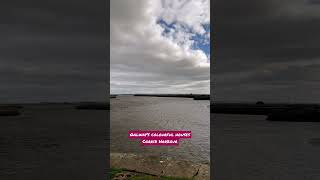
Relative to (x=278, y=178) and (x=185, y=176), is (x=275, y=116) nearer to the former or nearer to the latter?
(x=278, y=178)

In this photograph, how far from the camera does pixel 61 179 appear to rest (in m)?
14.8

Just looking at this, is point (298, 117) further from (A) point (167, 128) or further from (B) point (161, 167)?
(B) point (161, 167)

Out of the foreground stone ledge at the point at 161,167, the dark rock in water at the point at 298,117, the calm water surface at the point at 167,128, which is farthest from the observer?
the dark rock in water at the point at 298,117

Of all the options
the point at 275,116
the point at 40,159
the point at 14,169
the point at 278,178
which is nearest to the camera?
the point at 278,178

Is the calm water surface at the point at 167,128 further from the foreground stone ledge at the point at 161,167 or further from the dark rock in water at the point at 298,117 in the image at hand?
the dark rock in water at the point at 298,117

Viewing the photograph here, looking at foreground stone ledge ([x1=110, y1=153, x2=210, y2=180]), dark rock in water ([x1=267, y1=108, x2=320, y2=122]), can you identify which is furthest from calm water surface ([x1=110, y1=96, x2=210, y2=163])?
dark rock in water ([x1=267, y1=108, x2=320, y2=122])

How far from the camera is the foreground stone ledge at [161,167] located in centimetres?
1305

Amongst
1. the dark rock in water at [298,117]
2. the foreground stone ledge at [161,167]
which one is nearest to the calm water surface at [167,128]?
the foreground stone ledge at [161,167]

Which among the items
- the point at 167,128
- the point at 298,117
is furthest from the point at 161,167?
the point at 298,117

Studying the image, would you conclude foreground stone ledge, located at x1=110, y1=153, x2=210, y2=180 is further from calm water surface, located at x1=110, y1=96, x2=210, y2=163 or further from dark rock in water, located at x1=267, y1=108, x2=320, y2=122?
dark rock in water, located at x1=267, y1=108, x2=320, y2=122

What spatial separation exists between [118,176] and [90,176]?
10.1 ft

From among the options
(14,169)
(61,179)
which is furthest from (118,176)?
(14,169)

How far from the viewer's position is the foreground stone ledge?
13055 millimetres

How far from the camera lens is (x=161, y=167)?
44.4ft
